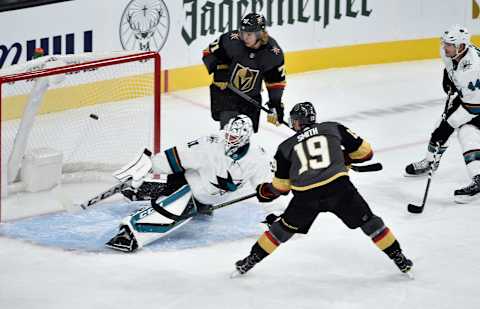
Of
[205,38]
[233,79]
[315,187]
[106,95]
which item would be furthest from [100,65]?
[205,38]

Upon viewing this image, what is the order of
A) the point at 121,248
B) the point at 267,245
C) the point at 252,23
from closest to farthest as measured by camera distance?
the point at 267,245
the point at 121,248
the point at 252,23

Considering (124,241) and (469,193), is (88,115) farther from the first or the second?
(469,193)

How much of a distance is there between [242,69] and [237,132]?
3.18 feet

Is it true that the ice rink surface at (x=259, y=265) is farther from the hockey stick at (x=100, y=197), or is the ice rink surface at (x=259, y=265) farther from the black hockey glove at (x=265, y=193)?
the black hockey glove at (x=265, y=193)

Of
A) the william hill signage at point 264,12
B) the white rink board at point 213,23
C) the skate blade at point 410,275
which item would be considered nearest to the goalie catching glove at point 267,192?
the skate blade at point 410,275

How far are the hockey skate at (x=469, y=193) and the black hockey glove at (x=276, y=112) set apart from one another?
1055mm

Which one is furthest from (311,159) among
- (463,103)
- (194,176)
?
(463,103)

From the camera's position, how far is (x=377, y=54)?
32.8 feet

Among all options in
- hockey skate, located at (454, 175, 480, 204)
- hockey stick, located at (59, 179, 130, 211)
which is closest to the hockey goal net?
hockey stick, located at (59, 179, 130, 211)

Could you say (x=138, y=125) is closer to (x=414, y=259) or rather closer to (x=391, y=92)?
(x=414, y=259)

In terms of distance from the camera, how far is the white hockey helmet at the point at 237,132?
5.88 m

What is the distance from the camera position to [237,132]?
5.88m

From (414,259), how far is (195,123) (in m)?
2.69

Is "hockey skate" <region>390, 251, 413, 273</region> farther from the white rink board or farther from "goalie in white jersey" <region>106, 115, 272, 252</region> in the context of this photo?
the white rink board
